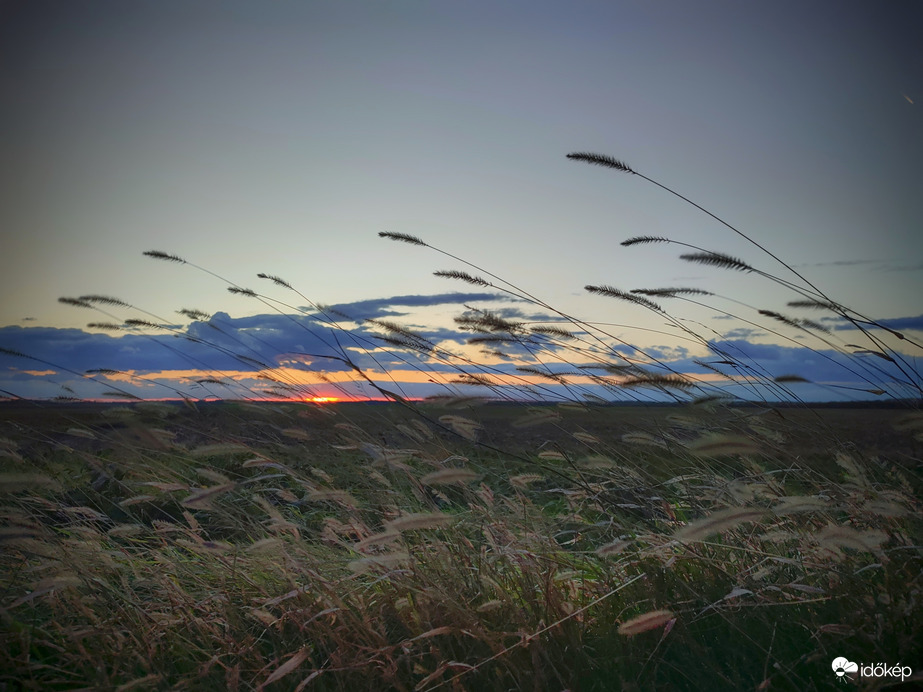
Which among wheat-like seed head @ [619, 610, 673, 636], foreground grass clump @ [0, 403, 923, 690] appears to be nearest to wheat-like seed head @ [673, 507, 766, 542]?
foreground grass clump @ [0, 403, 923, 690]

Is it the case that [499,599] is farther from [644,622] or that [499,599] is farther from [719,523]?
[719,523]

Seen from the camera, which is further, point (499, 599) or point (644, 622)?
point (499, 599)

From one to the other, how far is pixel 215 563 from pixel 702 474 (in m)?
2.35

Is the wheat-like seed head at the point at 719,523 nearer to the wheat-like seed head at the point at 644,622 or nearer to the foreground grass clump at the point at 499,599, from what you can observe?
the foreground grass clump at the point at 499,599

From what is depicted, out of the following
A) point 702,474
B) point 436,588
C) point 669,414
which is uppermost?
point 669,414

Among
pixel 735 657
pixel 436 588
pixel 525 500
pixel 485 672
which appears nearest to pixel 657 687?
pixel 735 657

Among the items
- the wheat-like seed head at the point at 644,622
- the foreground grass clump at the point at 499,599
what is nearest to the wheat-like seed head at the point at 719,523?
the foreground grass clump at the point at 499,599

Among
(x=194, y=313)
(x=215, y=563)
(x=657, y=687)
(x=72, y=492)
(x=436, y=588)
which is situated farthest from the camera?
(x=72, y=492)

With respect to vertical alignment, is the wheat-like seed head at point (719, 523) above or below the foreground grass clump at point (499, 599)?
above

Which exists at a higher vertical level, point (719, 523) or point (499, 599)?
point (719, 523)

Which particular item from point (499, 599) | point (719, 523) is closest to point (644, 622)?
point (719, 523)

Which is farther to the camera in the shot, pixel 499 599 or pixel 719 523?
pixel 499 599

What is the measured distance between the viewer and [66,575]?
2.37 m

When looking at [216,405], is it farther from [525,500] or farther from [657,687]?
[657,687]
